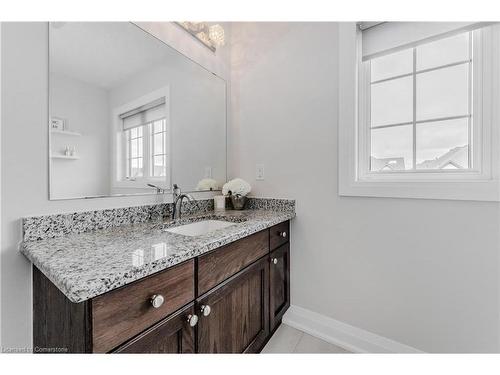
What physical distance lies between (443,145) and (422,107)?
0.78 ft

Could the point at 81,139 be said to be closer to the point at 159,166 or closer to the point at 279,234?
the point at 159,166

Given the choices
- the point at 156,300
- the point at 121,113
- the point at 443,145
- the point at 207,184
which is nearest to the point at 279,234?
the point at 207,184

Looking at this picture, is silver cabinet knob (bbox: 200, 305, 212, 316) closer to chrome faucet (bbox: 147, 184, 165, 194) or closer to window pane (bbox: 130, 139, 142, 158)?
chrome faucet (bbox: 147, 184, 165, 194)

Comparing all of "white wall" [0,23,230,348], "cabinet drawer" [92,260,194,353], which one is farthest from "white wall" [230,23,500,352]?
"white wall" [0,23,230,348]

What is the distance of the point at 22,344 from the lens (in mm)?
830

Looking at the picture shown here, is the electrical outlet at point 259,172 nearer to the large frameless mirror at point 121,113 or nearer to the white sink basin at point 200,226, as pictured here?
the large frameless mirror at point 121,113

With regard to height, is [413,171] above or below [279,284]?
above

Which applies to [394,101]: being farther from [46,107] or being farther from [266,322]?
[46,107]

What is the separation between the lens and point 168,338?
0.72 meters

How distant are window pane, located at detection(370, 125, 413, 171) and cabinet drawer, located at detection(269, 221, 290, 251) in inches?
26.1

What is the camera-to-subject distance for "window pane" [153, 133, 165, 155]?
134 centimetres

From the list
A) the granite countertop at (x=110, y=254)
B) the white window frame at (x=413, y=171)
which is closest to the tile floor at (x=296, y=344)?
the granite countertop at (x=110, y=254)

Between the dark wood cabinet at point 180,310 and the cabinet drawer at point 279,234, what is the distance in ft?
0.09
